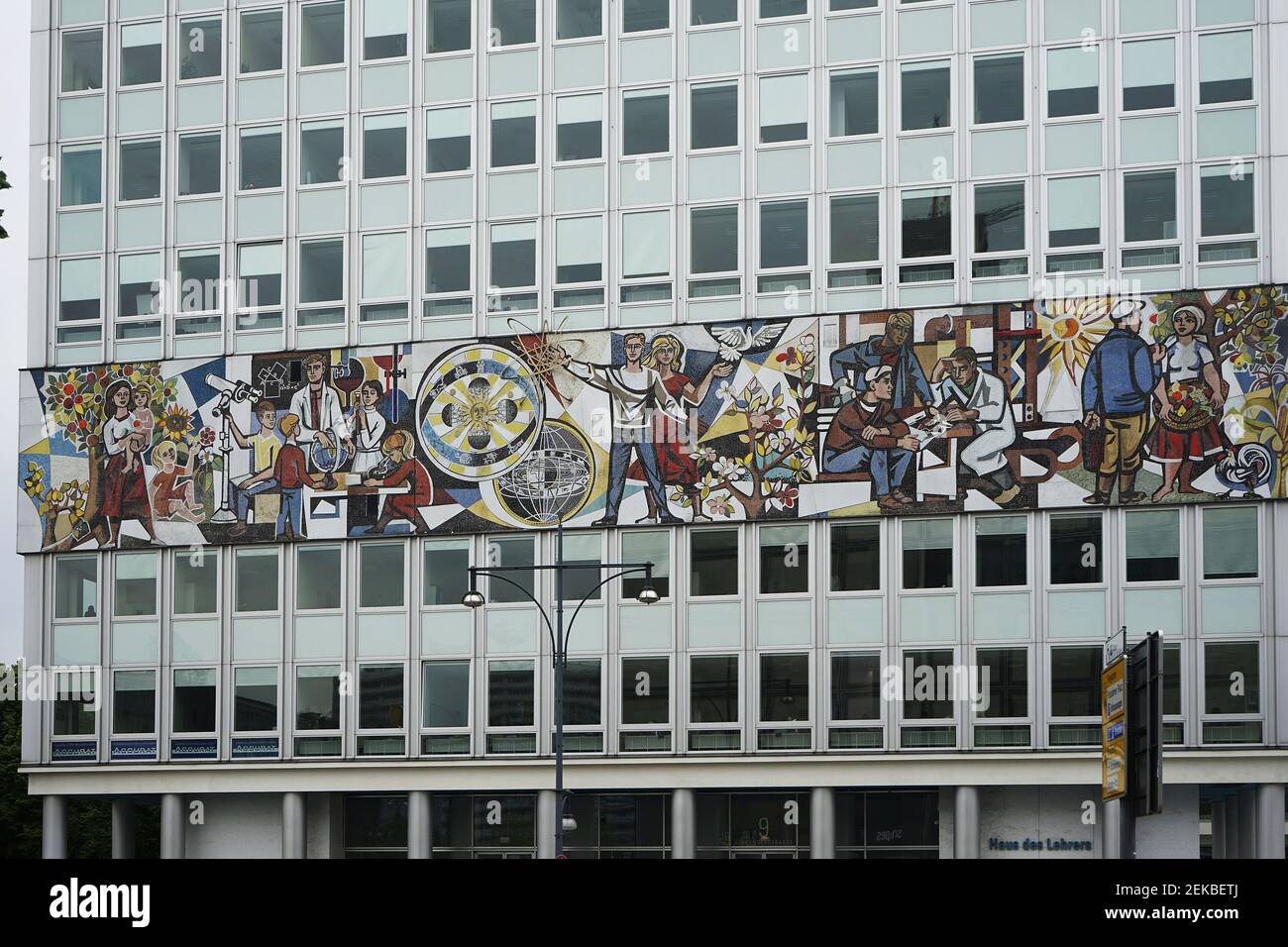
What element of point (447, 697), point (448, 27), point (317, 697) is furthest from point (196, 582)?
point (448, 27)

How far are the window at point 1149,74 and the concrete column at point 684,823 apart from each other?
62.9 ft

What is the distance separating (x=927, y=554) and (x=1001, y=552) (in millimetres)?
1684

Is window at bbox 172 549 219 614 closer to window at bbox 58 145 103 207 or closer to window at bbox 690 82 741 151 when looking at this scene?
window at bbox 58 145 103 207

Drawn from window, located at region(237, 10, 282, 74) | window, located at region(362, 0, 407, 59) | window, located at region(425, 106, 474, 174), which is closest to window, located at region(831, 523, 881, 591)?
window, located at region(425, 106, 474, 174)

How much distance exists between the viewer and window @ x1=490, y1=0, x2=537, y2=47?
44094 millimetres

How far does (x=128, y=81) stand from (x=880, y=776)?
26690 millimetres

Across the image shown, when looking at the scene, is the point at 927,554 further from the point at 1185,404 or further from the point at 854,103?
the point at 854,103

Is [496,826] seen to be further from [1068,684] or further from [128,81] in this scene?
[128,81]

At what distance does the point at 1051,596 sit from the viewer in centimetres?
3984

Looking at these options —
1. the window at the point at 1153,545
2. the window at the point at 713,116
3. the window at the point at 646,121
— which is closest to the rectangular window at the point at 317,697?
the window at the point at 646,121

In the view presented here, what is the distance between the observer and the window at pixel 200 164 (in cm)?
4569

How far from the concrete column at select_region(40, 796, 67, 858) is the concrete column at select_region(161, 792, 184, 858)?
9.65 feet

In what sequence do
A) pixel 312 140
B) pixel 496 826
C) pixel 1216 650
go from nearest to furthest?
pixel 1216 650
pixel 496 826
pixel 312 140
